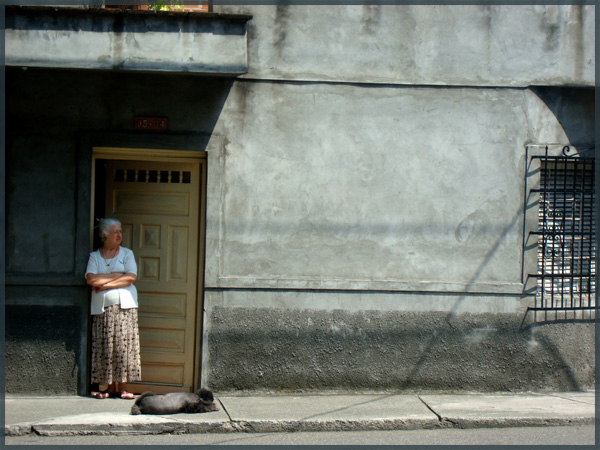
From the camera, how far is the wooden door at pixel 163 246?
7418 millimetres

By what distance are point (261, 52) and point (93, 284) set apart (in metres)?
2.82

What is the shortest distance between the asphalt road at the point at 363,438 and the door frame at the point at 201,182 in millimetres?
1326

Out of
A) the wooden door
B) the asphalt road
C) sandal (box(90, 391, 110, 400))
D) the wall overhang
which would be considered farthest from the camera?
the wooden door

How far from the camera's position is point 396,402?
689cm

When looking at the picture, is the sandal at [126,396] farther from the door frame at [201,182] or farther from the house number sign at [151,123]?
the house number sign at [151,123]

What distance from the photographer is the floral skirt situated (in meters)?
6.82

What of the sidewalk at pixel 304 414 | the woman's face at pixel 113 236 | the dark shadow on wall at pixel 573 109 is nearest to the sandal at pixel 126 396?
the sidewalk at pixel 304 414

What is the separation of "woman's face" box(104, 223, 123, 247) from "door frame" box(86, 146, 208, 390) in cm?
24

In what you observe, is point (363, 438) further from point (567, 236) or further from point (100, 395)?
point (567, 236)

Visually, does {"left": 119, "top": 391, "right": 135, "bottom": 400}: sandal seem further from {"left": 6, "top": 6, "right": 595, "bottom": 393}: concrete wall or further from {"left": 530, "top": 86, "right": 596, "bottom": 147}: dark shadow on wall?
{"left": 530, "top": 86, "right": 596, "bottom": 147}: dark shadow on wall

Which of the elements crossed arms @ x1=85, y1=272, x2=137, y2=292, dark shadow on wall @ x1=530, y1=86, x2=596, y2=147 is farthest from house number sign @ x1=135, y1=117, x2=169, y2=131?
dark shadow on wall @ x1=530, y1=86, x2=596, y2=147

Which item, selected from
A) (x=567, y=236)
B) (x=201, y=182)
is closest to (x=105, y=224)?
(x=201, y=182)

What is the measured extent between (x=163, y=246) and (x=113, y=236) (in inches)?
26.3

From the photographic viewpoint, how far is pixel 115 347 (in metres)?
6.85
